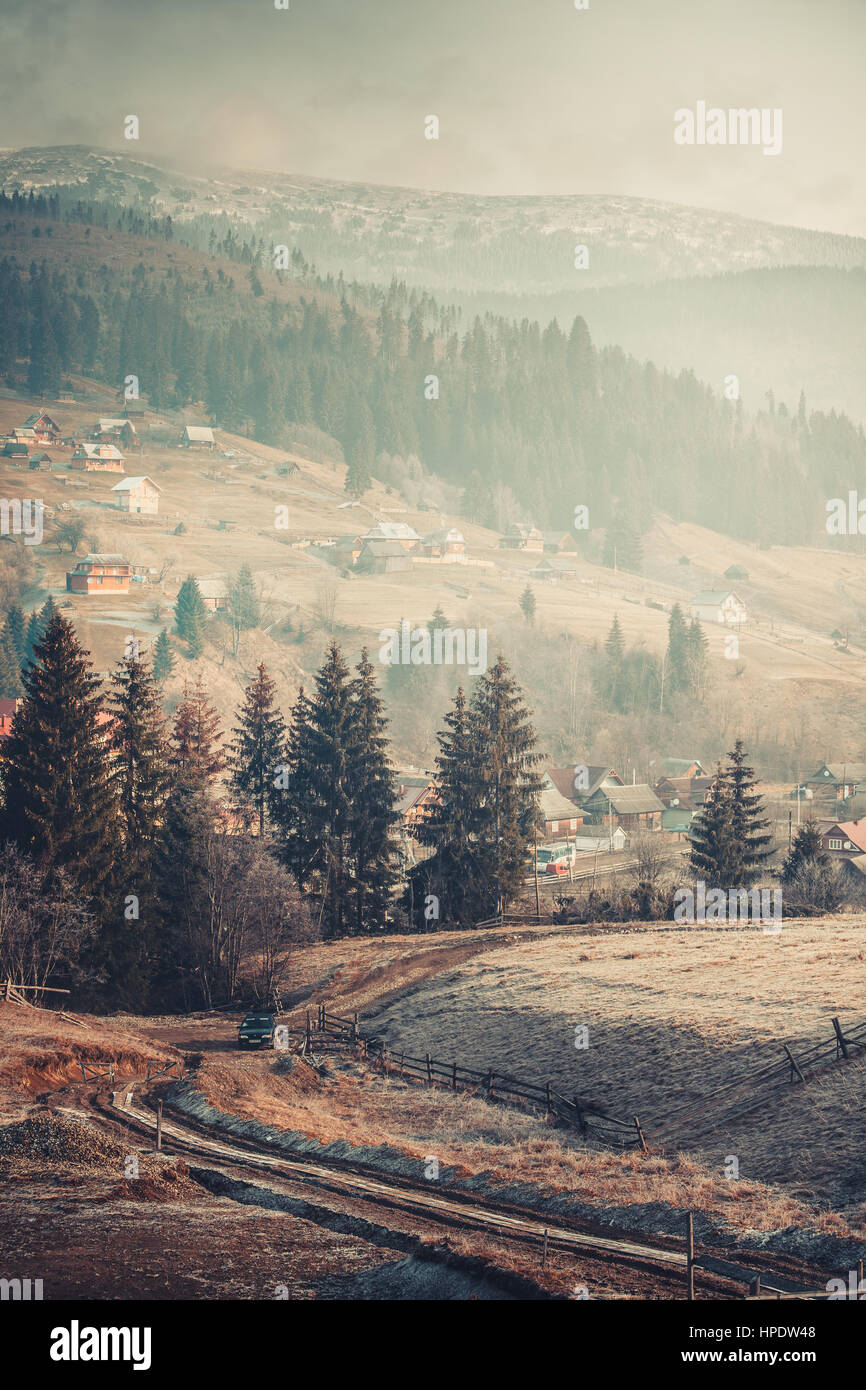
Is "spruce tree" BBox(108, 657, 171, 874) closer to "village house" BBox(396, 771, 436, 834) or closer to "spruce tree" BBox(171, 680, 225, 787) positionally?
"spruce tree" BBox(171, 680, 225, 787)

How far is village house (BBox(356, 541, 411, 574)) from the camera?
191m

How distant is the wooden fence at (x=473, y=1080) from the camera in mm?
29031

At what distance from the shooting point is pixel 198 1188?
78.1 ft

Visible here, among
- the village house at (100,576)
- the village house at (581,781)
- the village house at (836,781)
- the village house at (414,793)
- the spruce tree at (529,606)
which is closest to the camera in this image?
the village house at (414,793)

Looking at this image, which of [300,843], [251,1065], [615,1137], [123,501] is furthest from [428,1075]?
[123,501]

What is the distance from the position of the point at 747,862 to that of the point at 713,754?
77.8 meters

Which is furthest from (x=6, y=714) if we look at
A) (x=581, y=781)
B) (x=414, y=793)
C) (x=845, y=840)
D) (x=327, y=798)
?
(x=845, y=840)

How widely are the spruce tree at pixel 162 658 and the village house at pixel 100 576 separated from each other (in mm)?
21060

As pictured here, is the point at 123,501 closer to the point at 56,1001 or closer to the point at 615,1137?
the point at 56,1001

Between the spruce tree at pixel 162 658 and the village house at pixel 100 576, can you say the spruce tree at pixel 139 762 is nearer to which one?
the spruce tree at pixel 162 658

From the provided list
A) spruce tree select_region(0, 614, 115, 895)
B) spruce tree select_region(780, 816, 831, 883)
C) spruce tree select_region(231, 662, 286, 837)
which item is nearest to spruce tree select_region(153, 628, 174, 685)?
spruce tree select_region(231, 662, 286, 837)

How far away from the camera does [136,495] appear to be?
19512 cm

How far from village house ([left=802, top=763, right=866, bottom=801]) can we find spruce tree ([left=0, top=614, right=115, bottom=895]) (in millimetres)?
86288

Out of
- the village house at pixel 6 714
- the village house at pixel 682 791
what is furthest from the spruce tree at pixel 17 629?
the village house at pixel 682 791
